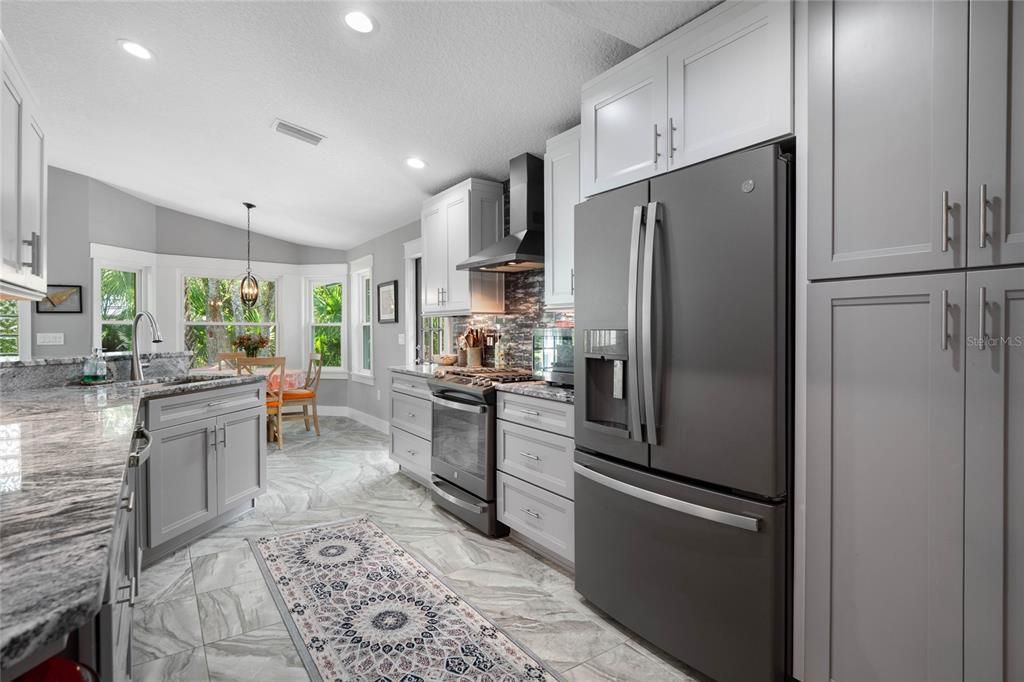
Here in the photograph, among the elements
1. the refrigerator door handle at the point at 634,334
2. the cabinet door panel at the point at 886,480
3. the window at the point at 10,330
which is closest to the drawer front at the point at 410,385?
the refrigerator door handle at the point at 634,334

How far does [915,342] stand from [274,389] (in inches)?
217

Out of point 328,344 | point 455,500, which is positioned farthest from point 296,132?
point 328,344

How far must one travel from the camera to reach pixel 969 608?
48.9 inches

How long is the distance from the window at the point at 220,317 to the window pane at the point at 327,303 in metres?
0.54

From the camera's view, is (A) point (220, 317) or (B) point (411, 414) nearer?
(B) point (411, 414)

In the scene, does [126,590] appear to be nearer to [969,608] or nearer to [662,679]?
[662,679]

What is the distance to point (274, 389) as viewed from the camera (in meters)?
5.46

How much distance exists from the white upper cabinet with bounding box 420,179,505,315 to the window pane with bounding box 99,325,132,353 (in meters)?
4.21

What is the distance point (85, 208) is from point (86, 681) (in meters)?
6.33

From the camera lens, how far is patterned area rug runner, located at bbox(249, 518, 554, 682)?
1852 millimetres

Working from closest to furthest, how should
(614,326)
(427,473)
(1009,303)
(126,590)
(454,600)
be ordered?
(1009,303)
(126,590)
(614,326)
(454,600)
(427,473)

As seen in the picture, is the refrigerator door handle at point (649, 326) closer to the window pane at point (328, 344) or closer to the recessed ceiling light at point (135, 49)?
the recessed ceiling light at point (135, 49)

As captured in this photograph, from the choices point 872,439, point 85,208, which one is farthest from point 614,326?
point 85,208

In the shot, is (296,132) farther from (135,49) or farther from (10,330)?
(10,330)
